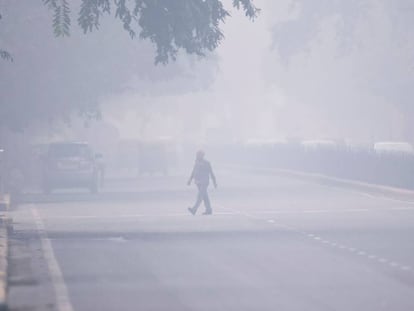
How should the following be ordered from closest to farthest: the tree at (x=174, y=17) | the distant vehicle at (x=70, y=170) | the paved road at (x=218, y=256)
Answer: the paved road at (x=218, y=256)
the tree at (x=174, y=17)
the distant vehicle at (x=70, y=170)

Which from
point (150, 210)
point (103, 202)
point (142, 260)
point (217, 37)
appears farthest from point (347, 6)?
point (142, 260)

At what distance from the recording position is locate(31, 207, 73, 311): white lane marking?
1379 centimetres

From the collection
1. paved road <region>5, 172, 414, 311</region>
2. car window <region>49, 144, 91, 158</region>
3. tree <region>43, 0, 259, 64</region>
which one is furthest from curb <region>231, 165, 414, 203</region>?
tree <region>43, 0, 259, 64</region>

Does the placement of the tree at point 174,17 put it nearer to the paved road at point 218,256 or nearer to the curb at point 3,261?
the paved road at point 218,256

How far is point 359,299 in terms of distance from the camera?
1372 cm

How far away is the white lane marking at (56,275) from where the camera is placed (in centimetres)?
1379

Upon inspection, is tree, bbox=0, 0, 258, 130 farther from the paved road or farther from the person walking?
the paved road

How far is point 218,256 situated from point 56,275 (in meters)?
3.36

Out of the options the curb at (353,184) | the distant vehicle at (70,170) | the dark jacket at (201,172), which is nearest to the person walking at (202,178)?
the dark jacket at (201,172)

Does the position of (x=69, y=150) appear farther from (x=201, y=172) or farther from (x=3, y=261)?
(x=3, y=261)

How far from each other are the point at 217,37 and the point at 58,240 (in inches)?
201

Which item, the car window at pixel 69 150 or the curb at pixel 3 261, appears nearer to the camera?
the curb at pixel 3 261

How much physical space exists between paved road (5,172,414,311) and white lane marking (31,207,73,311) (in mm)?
23

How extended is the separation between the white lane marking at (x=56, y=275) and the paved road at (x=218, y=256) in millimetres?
23
